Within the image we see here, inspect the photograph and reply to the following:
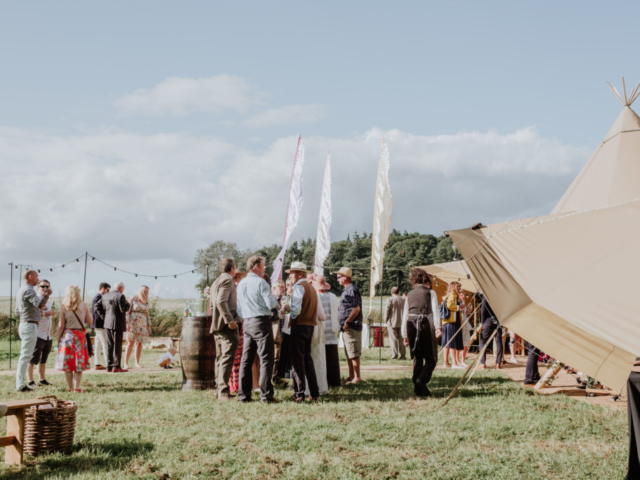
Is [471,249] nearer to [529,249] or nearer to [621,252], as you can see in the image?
[529,249]

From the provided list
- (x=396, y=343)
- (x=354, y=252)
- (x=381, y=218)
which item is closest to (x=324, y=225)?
(x=381, y=218)

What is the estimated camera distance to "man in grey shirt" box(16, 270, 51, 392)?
7.91m

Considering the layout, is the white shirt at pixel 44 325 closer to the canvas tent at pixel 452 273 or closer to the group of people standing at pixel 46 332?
the group of people standing at pixel 46 332

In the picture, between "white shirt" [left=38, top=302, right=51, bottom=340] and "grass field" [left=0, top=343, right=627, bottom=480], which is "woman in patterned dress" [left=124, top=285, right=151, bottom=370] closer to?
"white shirt" [left=38, top=302, right=51, bottom=340]

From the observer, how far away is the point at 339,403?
7.01 m

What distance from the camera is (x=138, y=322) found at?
11.6 m

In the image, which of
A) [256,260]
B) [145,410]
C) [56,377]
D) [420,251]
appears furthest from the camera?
[420,251]

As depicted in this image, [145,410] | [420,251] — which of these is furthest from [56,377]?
[420,251]

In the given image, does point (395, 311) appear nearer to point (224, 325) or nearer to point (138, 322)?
point (138, 322)

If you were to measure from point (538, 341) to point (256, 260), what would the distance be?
145 inches

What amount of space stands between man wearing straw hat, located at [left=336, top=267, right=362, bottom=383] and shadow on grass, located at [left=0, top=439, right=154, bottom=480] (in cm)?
432

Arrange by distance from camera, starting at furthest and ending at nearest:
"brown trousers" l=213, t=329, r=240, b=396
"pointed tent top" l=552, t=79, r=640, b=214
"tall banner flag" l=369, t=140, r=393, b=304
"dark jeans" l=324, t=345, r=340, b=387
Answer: "tall banner flag" l=369, t=140, r=393, b=304 → "dark jeans" l=324, t=345, r=340, b=387 → "brown trousers" l=213, t=329, r=240, b=396 → "pointed tent top" l=552, t=79, r=640, b=214

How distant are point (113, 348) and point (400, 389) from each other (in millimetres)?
5915

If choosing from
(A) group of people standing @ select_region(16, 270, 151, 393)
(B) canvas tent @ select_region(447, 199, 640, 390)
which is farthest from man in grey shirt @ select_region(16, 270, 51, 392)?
(B) canvas tent @ select_region(447, 199, 640, 390)
